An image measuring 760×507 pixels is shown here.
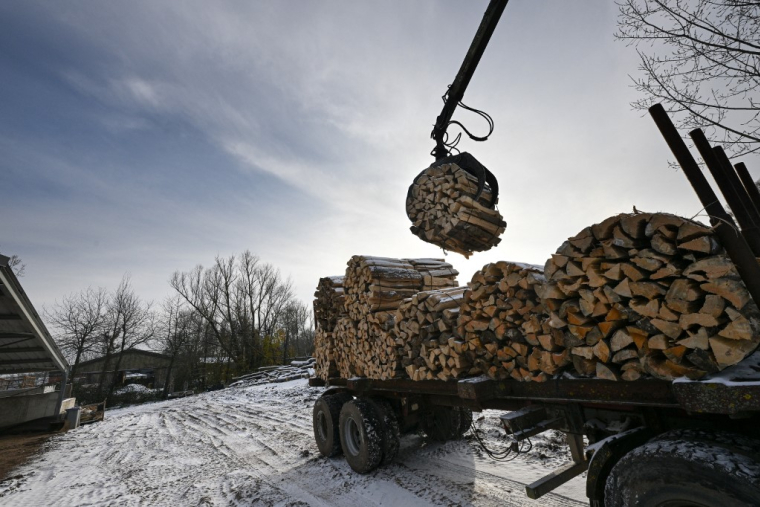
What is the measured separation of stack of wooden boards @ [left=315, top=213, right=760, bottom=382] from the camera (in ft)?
6.19

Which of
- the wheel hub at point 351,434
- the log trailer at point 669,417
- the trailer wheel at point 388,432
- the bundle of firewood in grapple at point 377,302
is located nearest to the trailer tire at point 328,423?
the wheel hub at point 351,434

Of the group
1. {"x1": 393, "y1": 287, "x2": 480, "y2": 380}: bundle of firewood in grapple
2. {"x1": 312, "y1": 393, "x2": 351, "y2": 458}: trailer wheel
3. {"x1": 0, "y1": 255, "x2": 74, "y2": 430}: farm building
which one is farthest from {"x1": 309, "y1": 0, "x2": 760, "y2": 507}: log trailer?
{"x1": 0, "y1": 255, "x2": 74, "y2": 430}: farm building

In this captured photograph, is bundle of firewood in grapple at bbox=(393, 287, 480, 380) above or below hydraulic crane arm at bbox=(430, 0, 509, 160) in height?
below

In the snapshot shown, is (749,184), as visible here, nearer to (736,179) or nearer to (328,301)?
(736,179)

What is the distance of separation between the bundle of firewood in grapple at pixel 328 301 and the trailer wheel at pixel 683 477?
496 centimetres

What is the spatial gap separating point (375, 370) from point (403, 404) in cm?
74

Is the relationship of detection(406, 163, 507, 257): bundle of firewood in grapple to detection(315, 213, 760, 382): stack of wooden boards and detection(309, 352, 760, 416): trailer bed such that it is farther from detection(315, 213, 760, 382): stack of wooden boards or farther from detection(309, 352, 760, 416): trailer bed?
detection(309, 352, 760, 416): trailer bed

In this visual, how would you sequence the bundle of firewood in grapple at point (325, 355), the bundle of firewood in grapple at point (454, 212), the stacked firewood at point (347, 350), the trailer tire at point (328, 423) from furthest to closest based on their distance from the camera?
the bundle of firewood in grapple at point (325, 355)
the trailer tire at point (328, 423)
the stacked firewood at point (347, 350)
the bundle of firewood in grapple at point (454, 212)

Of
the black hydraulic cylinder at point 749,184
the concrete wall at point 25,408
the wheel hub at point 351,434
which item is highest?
the black hydraulic cylinder at point 749,184

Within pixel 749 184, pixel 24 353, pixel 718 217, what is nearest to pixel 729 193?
pixel 718 217

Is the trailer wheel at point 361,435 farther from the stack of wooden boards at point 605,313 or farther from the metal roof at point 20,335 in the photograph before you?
the metal roof at point 20,335

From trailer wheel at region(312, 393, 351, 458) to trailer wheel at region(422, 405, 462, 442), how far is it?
150 cm

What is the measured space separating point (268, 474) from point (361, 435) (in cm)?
160

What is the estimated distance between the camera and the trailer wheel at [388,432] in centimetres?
509
